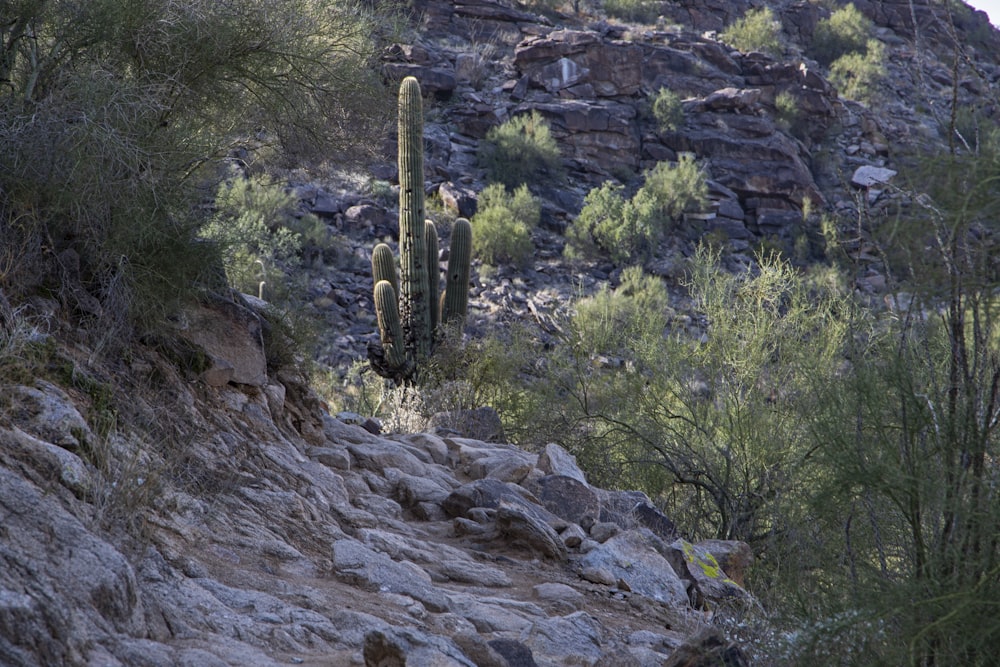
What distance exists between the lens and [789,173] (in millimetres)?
34969

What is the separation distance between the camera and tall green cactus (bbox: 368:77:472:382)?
1224 cm

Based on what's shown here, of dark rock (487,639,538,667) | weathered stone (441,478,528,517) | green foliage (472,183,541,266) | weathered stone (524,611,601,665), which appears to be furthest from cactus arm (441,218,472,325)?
Answer: green foliage (472,183,541,266)

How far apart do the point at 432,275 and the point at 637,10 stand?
33778mm

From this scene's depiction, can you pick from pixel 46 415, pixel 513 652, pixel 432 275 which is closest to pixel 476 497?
pixel 513 652

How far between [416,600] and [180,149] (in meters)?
3.13

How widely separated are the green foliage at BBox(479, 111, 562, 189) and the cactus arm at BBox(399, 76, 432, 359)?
65.2 feet

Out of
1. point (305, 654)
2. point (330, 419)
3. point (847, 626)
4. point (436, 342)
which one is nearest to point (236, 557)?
point (305, 654)

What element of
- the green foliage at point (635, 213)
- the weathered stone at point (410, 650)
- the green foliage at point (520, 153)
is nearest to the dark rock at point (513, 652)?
the weathered stone at point (410, 650)

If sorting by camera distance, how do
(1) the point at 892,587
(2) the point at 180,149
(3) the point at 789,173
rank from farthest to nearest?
(3) the point at 789,173, (2) the point at 180,149, (1) the point at 892,587

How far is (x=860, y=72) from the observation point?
4009cm

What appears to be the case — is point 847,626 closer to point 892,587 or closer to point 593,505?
point 892,587

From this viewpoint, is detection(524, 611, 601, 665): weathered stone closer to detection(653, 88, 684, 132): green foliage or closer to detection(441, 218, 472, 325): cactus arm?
detection(441, 218, 472, 325): cactus arm

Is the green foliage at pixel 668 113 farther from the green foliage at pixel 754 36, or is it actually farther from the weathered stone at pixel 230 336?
the weathered stone at pixel 230 336

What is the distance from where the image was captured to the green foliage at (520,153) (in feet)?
106
